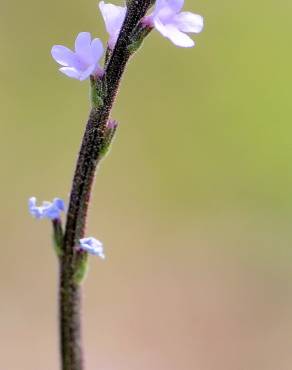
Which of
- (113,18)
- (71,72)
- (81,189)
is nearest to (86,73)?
(71,72)

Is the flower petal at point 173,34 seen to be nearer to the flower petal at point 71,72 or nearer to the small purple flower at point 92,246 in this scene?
the flower petal at point 71,72

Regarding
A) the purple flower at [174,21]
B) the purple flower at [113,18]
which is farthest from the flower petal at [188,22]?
the purple flower at [113,18]

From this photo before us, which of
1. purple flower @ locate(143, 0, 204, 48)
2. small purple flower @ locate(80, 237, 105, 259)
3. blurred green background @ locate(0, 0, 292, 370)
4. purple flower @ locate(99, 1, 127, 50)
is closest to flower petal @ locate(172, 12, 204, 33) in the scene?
purple flower @ locate(143, 0, 204, 48)

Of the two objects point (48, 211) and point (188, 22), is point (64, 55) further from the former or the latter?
point (48, 211)

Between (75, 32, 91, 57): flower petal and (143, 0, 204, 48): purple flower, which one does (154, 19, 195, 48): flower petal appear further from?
(75, 32, 91, 57): flower petal

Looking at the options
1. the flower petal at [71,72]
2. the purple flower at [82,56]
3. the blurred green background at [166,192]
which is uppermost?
the blurred green background at [166,192]

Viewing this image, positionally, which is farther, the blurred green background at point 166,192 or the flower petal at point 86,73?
the blurred green background at point 166,192

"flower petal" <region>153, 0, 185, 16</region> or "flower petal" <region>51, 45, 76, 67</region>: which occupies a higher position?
"flower petal" <region>153, 0, 185, 16</region>
